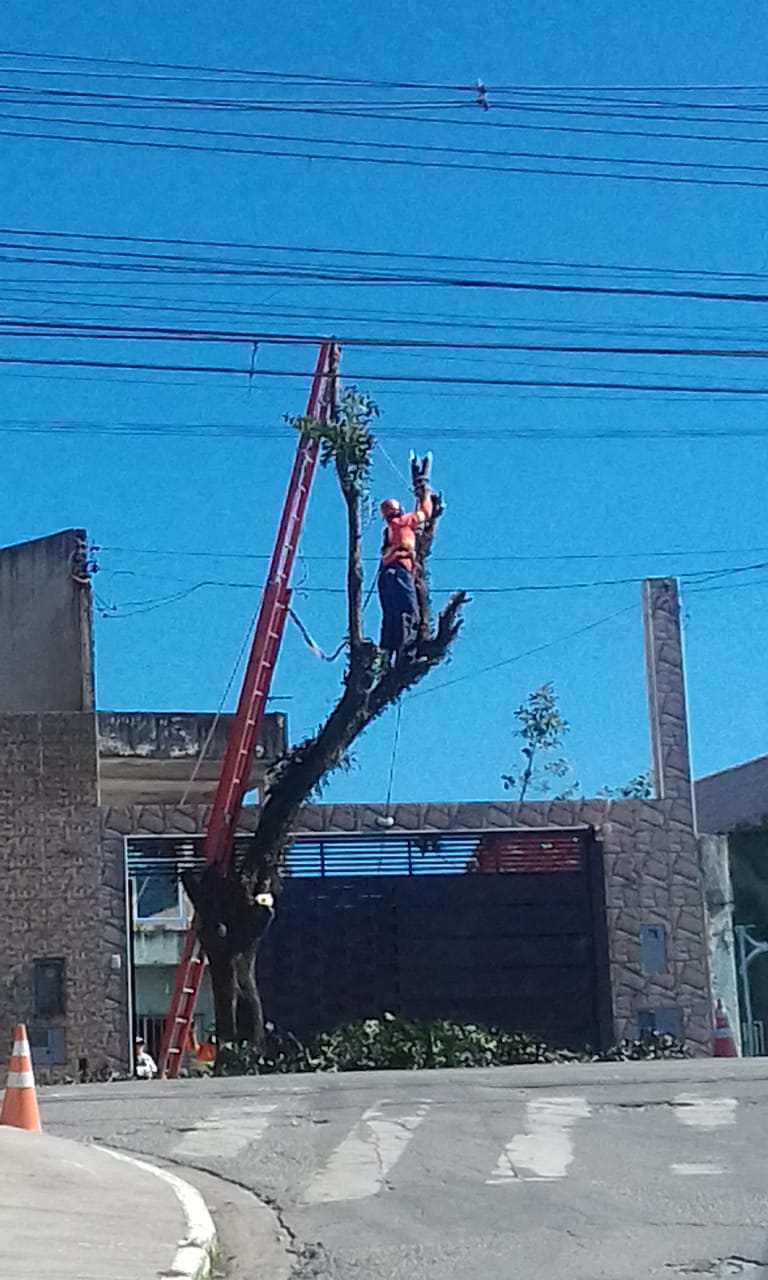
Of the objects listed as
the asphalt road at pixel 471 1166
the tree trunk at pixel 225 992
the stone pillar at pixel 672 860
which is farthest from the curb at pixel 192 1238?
the stone pillar at pixel 672 860

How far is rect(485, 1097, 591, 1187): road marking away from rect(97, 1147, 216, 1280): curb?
5.07 feet

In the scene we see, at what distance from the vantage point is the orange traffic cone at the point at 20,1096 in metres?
12.2

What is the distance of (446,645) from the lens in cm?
2152

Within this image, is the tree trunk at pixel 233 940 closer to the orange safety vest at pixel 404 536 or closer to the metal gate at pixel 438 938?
the metal gate at pixel 438 938

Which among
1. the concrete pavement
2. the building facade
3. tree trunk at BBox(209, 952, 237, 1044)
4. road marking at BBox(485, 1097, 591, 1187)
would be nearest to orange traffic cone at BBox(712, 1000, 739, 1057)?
the building facade

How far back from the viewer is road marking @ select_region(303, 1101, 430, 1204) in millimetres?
9828

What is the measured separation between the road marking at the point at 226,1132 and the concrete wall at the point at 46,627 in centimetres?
1240

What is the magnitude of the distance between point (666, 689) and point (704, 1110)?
12.8 m

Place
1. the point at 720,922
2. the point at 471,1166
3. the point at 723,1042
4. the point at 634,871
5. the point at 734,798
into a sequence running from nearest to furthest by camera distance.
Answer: the point at 471,1166 → the point at 723,1042 → the point at 634,871 → the point at 720,922 → the point at 734,798

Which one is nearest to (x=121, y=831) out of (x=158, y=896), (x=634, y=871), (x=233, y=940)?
(x=233, y=940)

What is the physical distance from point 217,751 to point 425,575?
6.31 meters

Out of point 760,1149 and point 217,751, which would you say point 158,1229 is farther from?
point 217,751

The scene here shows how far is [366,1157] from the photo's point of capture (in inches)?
426

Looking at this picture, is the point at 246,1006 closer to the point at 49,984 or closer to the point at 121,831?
the point at 49,984
